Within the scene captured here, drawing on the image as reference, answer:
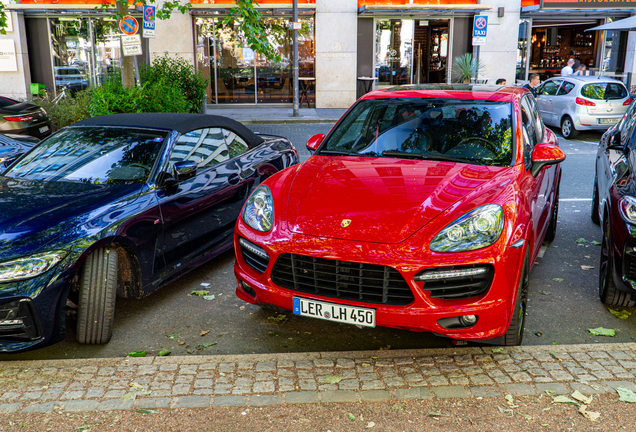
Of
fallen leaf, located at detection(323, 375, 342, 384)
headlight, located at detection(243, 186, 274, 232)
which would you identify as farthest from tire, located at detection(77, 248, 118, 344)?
fallen leaf, located at detection(323, 375, 342, 384)

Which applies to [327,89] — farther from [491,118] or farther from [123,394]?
[123,394]

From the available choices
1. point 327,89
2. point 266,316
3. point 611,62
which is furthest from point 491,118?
point 611,62

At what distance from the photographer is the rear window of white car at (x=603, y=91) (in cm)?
1408

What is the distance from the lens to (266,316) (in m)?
4.45

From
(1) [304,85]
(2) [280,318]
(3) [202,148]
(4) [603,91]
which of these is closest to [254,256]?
(2) [280,318]

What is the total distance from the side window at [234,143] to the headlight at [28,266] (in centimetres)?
249

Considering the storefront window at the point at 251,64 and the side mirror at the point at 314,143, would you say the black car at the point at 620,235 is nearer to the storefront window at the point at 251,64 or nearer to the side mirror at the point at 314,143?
the side mirror at the point at 314,143

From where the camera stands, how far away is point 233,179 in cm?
554

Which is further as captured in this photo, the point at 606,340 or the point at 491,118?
the point at 491,118

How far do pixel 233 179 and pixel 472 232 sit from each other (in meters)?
2.77

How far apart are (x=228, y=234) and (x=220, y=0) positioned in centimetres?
1642

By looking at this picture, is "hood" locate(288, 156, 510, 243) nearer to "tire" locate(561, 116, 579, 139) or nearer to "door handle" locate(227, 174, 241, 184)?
"door handle" locate(227, 174, 241, 184)

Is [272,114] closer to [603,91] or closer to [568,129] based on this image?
[568,129]

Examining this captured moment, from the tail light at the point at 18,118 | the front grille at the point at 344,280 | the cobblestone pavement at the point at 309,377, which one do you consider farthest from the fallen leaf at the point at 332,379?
the tail light at the point at 18,118
